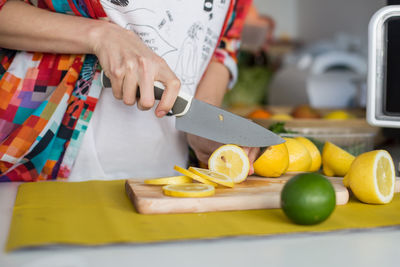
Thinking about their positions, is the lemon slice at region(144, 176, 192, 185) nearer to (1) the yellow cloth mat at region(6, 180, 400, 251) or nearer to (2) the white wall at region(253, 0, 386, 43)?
(1) the yellow cloth mat at region(6, 180, 400, 251)

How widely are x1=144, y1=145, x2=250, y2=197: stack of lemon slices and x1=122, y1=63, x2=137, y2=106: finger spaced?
19 cm

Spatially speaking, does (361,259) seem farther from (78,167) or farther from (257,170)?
(78,167)

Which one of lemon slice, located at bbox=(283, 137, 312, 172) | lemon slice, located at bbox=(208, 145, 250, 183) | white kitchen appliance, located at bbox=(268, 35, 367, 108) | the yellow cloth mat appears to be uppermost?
white kitchen appliance, located at bbox=(268, 35, 367, 108)

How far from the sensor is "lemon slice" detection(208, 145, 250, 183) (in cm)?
110

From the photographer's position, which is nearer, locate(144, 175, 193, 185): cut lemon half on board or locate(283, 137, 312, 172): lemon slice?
locate(144, 175, 193, 185): cut lemon half on board

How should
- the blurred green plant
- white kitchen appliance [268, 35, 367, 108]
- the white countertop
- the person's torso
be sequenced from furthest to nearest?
the blurred green plant, white kitchen appliance [268, 35, 367, 108], the person's torso, the white countertop

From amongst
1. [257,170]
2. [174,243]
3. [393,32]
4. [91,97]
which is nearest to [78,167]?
[91,97]

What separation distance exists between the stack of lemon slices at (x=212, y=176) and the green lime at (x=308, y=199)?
0.18 metres

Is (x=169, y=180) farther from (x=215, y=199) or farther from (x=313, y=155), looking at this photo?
(x=313, y=155)

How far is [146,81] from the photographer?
1051 mm

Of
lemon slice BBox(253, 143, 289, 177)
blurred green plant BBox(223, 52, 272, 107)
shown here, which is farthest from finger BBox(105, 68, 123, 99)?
blurred green plant BBox(223, 52, 272, 107)

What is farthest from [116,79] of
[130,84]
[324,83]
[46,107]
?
[324,83]

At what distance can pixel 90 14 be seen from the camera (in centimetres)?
123

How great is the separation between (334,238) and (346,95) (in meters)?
2.18
